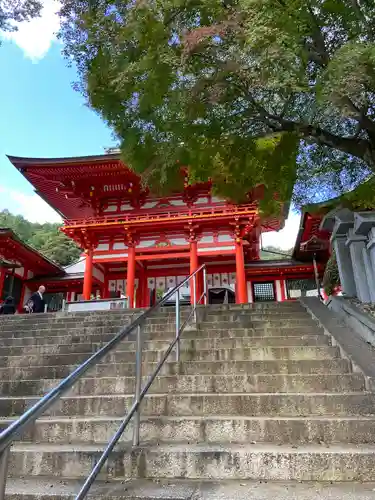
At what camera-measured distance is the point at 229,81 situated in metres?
4.64

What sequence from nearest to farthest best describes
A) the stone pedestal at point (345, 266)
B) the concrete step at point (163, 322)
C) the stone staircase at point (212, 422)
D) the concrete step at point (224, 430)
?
the stone staircase at point (212, 422), the concrete step at point (224, 430), the concrete step at point (163, 322), the stone pedestal at point (345, 266)

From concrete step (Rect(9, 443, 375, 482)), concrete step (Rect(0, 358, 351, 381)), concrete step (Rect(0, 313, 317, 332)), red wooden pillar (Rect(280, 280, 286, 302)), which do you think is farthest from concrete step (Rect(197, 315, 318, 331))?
red wooden pillar (Rect(280, 280, 286, 302))

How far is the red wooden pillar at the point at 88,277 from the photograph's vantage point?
1211 cm

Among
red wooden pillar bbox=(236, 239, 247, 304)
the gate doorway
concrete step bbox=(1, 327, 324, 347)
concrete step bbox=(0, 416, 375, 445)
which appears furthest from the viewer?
the gate doorway

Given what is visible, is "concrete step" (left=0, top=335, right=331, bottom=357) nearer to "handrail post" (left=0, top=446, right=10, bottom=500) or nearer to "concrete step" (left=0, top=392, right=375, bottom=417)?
"concrete step" (left=0, top=392, right=375, bottom=417)

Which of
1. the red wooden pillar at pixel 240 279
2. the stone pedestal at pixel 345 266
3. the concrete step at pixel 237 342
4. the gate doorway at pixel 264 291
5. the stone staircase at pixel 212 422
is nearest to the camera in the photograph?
the stone staircase at pixel 212 422

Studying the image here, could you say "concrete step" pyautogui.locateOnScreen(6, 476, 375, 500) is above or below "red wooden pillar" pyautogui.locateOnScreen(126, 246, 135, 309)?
below

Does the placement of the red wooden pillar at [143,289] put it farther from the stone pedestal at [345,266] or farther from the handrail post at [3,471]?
the handrail post at [3,471]

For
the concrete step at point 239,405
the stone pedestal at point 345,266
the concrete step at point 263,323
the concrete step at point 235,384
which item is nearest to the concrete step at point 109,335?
the concrete step at point 263,323

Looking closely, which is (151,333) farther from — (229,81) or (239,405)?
(229,81)

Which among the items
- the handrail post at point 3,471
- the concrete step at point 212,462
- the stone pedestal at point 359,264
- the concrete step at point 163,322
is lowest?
the concrete step at point 212,462

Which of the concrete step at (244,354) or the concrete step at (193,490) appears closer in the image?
the concrete step at (193,490)

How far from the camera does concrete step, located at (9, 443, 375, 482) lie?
6.88 ft

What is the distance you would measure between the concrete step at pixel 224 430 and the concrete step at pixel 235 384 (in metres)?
0.56
